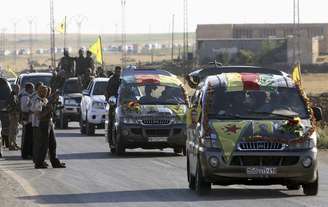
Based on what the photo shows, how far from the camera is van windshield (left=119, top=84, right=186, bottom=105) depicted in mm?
25812

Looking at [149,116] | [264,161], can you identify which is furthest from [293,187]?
[149,116]

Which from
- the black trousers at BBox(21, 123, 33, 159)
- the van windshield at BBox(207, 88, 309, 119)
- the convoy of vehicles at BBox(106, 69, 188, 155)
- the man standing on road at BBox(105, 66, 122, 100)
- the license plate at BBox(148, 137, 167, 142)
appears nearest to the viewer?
the van windshield at BBox(207, 88, 309, 119)

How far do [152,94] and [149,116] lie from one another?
1070mm

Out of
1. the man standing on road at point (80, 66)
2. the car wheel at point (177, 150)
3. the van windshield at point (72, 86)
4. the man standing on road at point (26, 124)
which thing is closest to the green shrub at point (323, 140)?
the car wheel at point (177, 150)

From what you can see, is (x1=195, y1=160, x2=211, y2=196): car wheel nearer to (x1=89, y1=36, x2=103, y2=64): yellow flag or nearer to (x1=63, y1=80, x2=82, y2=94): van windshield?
(x1=63, y1=80, x2=82, y2=94): van windshield

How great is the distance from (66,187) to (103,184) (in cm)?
71

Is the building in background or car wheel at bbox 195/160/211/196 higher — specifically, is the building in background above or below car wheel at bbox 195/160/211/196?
below

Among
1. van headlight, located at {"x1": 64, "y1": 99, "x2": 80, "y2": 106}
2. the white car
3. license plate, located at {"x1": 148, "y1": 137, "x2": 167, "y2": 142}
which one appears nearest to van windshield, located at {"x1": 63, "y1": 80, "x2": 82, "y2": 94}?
van headlight, located at {"x1": 64, "y1": 99, "x2": 80, "y2": 106}

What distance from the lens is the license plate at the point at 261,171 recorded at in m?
15.8

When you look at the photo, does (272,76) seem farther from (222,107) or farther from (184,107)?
(184,107)

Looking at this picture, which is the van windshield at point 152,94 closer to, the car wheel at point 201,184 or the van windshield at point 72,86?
the car wheel at point 201,184

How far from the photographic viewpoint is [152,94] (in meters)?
26.2

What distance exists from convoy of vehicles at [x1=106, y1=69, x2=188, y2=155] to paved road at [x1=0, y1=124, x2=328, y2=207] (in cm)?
38

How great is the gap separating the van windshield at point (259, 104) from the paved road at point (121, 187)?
121 cm
